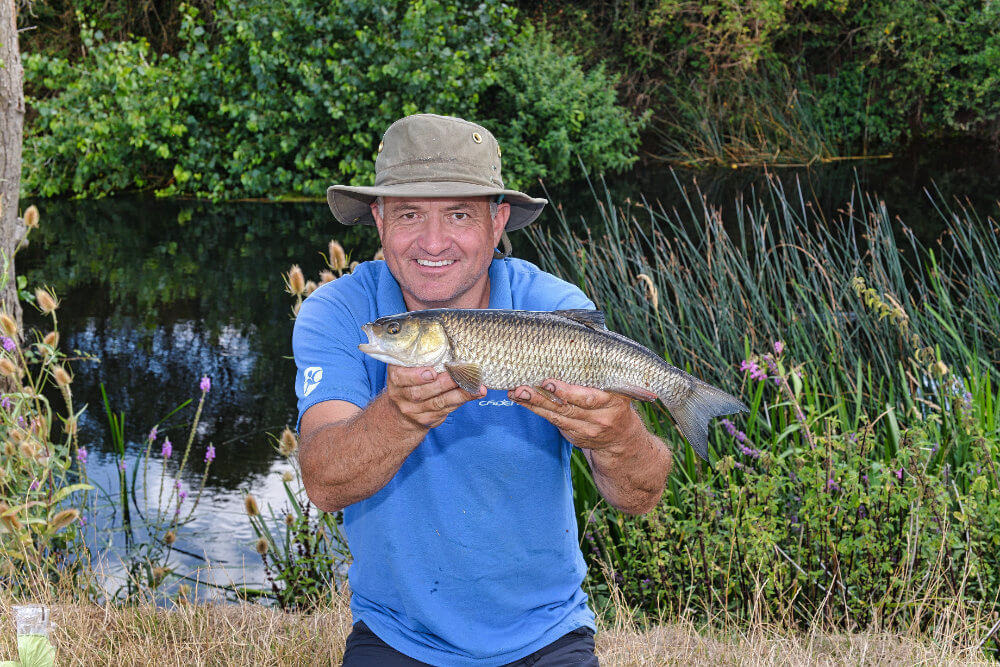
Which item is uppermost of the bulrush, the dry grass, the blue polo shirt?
the bulrush

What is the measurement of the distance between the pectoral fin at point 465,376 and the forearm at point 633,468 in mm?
405

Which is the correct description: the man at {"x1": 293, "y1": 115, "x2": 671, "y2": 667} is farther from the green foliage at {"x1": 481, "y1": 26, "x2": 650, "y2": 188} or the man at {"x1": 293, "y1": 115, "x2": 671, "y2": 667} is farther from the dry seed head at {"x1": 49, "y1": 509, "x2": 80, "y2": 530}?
the green foliage at {"x1": 481, "y1": 26, "x2": 650, "y2": 188}

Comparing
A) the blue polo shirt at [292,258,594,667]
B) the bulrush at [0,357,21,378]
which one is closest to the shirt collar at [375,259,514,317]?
the blue polo shirt at [292,258,594,667]

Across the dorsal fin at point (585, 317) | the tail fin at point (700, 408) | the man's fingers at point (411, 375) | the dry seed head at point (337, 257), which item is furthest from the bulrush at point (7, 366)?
the tail fin at point (700, 408)

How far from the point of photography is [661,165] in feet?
70.8

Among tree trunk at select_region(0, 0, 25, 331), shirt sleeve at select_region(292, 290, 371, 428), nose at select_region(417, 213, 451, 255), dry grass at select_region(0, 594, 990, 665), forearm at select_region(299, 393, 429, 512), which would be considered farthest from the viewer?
tree trunk at select_region(0, 0, 25, 331)

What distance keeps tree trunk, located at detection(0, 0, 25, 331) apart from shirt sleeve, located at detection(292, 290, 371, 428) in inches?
120

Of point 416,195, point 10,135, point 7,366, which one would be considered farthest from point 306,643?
point 10,135

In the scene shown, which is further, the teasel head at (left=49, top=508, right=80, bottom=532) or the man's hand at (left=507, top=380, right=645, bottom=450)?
the teasel head at (left=49, top=508, right=80, bottom=532)

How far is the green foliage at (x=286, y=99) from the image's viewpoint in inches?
619

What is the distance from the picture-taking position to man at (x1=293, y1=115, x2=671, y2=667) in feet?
7.46

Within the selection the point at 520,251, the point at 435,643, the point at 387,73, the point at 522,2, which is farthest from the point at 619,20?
the point at 435,643

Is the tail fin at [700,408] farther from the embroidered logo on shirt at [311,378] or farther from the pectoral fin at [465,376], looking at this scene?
the embroidered logo on shirt at [311,378]

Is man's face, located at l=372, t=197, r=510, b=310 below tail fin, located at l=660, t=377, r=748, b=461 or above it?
above
